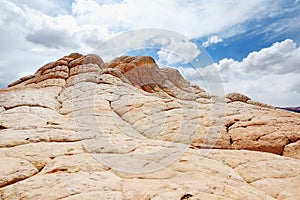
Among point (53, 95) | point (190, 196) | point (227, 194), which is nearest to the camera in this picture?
→ point (190, 196)

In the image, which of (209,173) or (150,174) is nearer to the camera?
(150,174)

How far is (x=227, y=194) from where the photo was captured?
562 centimetres

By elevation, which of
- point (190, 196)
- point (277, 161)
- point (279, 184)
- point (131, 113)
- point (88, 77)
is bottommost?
point (190, 196)

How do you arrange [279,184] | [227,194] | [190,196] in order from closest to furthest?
[190,196], [227,194], [279,184]

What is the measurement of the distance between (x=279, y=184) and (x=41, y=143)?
7.65 meters

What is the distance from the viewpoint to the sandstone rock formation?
5547 millimetres

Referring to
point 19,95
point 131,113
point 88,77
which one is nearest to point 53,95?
point 19,95

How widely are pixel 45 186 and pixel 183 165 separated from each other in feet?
13.2

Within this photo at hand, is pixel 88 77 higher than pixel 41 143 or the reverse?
higher

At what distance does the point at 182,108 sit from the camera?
47.0ft

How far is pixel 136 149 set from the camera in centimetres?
862

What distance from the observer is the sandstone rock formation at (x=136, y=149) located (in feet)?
18.2

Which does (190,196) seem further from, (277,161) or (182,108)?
(182,108)

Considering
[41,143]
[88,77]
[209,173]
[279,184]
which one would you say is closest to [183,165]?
[209,173]
